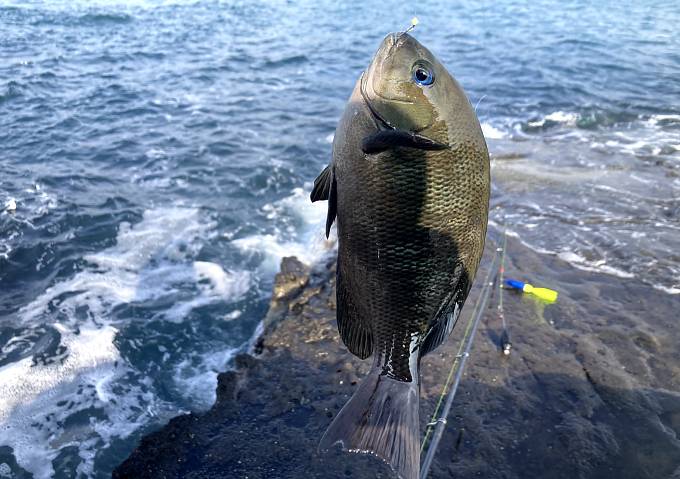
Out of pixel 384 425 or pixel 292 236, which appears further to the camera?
pixel 292 236

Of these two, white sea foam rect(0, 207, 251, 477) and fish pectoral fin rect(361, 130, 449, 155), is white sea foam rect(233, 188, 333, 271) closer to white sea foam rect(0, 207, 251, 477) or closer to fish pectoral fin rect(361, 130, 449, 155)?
white sea foam rect(0, 207, 251, 477)

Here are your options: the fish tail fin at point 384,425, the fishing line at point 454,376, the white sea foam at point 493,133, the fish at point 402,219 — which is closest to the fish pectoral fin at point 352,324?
the fish at point 402,219

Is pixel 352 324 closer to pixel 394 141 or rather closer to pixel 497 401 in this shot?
pixel 394 141

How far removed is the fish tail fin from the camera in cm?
220

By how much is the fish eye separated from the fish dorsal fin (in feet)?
1.67

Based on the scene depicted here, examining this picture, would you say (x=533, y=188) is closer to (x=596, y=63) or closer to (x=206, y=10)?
(x=596, y=63)

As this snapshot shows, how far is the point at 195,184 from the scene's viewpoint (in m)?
10.9

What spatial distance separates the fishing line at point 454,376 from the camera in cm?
405

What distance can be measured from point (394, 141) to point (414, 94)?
0.31 meters

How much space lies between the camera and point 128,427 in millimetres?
5488

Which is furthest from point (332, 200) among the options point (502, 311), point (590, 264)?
point (590, 264)

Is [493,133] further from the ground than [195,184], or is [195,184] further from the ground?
[493,133]

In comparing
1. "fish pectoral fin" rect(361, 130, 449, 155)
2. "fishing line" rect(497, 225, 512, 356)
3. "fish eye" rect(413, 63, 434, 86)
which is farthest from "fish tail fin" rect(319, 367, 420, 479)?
"fishing line" rect(497, 225, 512, 356)

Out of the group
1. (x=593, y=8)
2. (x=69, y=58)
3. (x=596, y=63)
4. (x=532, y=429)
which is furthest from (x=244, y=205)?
(x=593, y=8)
